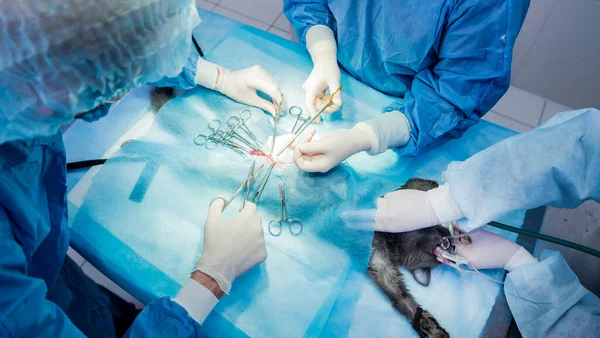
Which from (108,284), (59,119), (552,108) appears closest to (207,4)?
(108,284)

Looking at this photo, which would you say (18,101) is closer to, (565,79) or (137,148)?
(137,148)

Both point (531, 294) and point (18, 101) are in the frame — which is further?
point (531, 294)

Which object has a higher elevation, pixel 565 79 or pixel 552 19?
pixel 552 19

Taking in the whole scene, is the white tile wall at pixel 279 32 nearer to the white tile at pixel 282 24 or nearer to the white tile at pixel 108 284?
the white tile at pixel 282 24

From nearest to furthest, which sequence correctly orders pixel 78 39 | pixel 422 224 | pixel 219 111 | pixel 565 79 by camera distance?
pixel 78 39 < pixel 422 224 < pixel 219 111 < pixel 565 79

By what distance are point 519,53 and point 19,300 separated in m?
3.10

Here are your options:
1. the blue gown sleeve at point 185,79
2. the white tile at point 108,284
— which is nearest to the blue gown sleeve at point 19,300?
the blue gown sleeve at point 185,79

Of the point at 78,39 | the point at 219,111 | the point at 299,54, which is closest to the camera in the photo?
the point at 78,39

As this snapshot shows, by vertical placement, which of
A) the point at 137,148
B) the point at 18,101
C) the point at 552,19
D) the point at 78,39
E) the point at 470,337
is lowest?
the point at 470,337

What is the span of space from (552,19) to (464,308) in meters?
1.97

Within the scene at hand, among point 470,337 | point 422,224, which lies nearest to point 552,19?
point 422,224

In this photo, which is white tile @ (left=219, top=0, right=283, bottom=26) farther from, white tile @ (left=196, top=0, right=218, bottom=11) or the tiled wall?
the tiled wall

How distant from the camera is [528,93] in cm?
321

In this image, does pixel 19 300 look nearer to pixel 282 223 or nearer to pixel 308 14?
pixel 282 223
